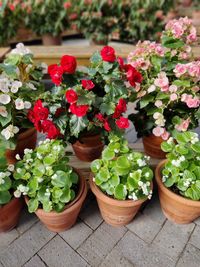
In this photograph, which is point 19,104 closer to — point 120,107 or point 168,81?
point 120,107

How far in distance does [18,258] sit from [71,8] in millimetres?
3470

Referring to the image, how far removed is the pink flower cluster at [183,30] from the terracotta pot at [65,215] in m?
1.10

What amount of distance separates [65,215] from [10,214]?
34 centimetres

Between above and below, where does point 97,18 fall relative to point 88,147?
above

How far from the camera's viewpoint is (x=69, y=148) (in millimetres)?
1947

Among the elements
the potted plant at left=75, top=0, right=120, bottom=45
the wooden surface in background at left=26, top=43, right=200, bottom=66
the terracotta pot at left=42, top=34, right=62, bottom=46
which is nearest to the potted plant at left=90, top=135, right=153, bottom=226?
the wooden surface in background at left=26, top=43, right=200, bottom=66

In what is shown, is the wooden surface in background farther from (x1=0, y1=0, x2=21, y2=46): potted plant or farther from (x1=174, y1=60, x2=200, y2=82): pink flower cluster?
(x1=174, y1=60, x2=200, y2=82): pink flower cluster

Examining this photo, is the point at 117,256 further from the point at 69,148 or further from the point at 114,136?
the point at 69,148

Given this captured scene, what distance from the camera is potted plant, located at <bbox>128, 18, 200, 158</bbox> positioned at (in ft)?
4.75

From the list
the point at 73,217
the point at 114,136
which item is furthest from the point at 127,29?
the point at 73,217

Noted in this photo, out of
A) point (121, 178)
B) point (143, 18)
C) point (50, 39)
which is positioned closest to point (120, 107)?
point (121, 178)

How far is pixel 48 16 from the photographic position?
3.78m

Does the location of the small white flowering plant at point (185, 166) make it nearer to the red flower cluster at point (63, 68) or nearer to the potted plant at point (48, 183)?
the potted plant at point (48, 183)

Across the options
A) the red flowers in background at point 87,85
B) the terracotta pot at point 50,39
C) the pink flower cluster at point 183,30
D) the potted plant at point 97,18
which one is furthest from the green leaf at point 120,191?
the terracotta pot at point 50,39
